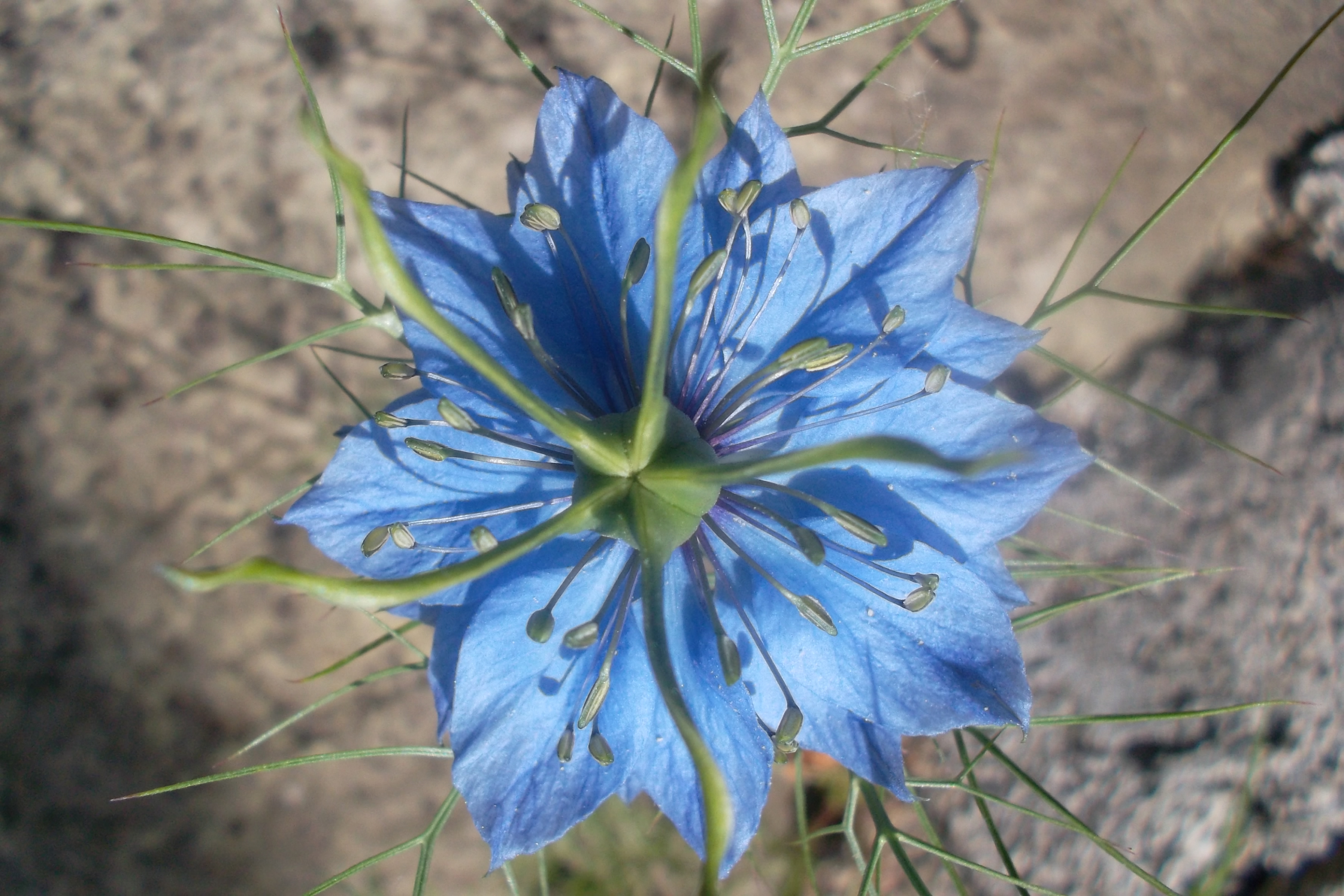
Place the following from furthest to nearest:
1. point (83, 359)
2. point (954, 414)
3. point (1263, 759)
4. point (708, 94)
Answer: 1. point (83, 359)
2. point (1263, 759)
3. point (954, 414)
4. point (708, 94)

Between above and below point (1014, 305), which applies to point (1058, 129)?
above

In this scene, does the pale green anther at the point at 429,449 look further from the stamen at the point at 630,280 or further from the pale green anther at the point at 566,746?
the pale green anther at the point at 566,746

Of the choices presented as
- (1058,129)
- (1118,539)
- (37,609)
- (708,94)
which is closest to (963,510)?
(708,94)

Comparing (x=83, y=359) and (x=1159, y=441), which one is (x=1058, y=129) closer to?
(x=1159, y=441)

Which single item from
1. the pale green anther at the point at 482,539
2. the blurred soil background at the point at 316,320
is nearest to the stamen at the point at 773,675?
the pale green anther at the point at 482,539

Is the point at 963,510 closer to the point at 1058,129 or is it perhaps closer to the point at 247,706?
the point at 1058,129

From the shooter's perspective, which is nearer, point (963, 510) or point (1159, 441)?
point (963, 510)

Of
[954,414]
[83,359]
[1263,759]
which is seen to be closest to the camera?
[954,414]

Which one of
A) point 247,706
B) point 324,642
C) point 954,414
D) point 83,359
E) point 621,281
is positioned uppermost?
point 621,281

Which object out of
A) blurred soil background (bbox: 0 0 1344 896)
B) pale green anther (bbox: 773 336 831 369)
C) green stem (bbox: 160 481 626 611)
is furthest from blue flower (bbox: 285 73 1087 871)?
blurred soil background (bbox: 0 0 1344 896)
